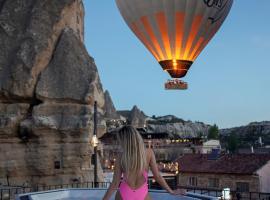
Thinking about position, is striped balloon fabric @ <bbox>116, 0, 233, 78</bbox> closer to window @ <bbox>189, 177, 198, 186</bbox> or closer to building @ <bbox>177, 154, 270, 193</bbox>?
building @ <bbox>177, 154, 270, 193</bbox>

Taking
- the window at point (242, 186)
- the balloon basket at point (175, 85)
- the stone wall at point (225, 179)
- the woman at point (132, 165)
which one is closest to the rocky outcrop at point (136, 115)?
the stone wall at point (225, 179)

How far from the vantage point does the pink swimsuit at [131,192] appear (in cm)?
352

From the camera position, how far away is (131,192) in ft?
11.6

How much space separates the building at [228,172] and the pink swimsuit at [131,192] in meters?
21.3

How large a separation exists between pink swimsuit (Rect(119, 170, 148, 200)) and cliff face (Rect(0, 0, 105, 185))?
13601 millimetres

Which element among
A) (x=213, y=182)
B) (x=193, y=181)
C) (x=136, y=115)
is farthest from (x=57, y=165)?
(x=136, y=115)

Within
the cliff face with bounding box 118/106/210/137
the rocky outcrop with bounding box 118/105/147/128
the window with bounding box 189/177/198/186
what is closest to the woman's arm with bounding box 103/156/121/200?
the window with bounding box 189/177/198/186

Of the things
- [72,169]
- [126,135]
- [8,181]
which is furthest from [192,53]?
[126,135]

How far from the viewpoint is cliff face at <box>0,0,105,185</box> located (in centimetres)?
1684

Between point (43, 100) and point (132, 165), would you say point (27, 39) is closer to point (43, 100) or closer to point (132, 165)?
point (43, 100)

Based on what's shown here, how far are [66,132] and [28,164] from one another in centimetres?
193

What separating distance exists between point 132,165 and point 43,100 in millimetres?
14290

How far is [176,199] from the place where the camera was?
9578mm

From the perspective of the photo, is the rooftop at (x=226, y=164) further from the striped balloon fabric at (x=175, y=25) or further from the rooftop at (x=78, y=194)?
the rooftop at (x=78, y=194)
